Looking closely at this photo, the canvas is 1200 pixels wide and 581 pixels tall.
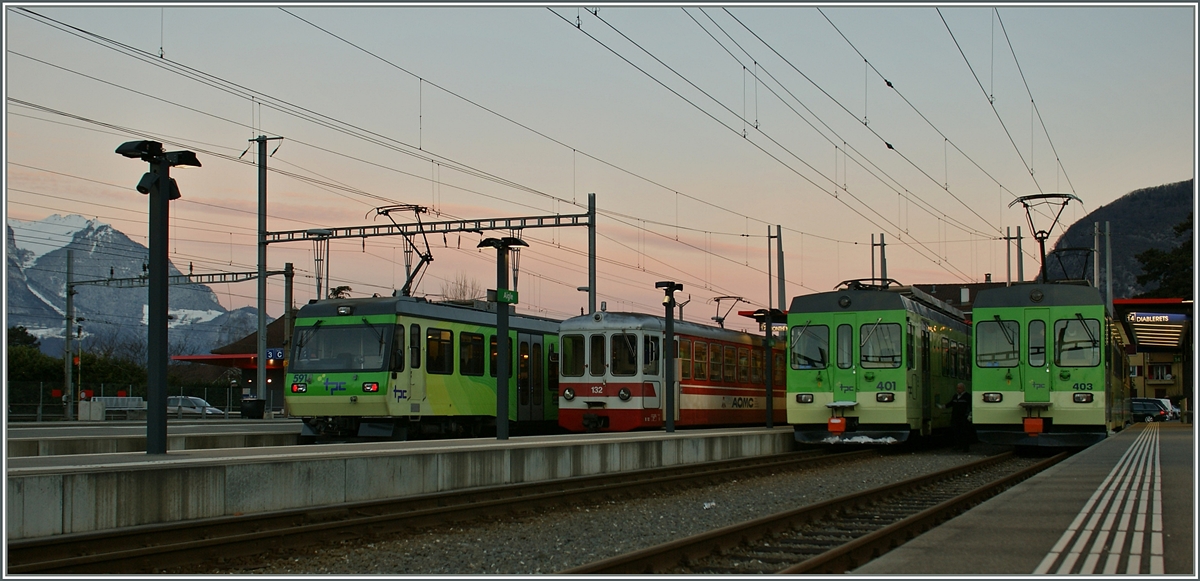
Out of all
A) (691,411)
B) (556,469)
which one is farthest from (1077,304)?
(556,469)

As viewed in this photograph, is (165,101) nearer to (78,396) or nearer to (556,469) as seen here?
(556,469)

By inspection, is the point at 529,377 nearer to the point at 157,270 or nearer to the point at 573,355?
the point at 573,355

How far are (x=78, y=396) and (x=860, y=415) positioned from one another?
3981 cm

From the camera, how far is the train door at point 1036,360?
875 inches

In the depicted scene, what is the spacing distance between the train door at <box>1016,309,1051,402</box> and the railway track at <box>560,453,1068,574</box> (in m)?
6.74

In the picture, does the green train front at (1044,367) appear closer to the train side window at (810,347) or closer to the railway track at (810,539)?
the train side window at (810,347)

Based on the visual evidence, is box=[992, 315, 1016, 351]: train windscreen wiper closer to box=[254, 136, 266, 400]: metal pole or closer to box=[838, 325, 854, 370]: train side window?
box=[838, 325, 854, 370]: train side window

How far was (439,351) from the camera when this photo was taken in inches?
891

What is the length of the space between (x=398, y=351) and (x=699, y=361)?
321 inches

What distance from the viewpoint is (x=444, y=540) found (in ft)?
37.4

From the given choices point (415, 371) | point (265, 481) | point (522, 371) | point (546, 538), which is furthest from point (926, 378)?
point (265, 481)

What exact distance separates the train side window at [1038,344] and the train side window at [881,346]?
2483 millimetres

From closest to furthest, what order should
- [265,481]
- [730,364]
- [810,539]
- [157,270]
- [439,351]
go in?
[810,539], [265,481], [157,270], [439,351], [730,364]

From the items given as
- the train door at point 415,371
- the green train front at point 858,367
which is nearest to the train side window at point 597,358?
the green train front at point 858,367
